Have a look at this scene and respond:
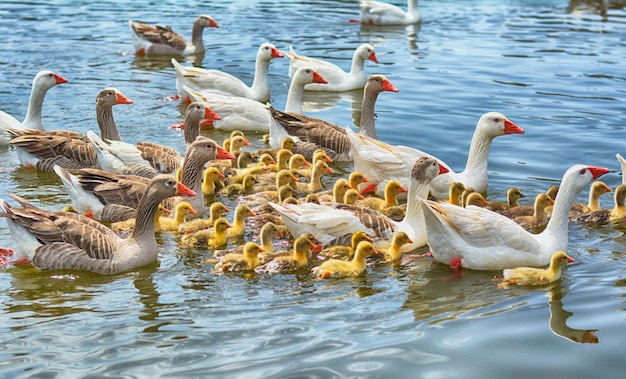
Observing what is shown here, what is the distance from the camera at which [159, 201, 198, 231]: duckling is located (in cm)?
1116

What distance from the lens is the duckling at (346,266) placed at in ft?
31.2

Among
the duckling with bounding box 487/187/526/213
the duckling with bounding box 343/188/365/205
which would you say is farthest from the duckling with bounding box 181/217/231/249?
the duckling with bounding box 487/187/526/213

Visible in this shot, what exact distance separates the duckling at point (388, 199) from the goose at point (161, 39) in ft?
36.2

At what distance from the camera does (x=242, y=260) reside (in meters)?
9.63

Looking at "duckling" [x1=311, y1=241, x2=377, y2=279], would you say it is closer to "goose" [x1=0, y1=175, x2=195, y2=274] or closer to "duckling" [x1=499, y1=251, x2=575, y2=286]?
"duckling" [x1=499, y1=251, x2=575, y2=286]

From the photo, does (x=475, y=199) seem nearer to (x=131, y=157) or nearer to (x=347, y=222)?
(x=347, y=222)

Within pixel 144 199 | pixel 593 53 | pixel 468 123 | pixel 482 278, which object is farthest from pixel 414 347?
pixel 593 53

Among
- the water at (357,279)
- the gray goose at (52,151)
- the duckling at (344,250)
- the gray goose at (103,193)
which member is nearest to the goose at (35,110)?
the water at (357,279)

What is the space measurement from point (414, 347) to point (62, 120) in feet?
33.9

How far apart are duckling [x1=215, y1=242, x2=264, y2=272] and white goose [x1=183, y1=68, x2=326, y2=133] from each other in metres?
6.67

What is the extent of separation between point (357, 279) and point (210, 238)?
189cm

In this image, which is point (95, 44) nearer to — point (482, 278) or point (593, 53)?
point (593, 53)

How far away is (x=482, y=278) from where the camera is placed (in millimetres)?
9711

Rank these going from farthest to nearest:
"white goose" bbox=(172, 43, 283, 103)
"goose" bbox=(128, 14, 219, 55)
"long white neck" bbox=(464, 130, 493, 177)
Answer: "goose" bbox=(128, 14, 219, 55) < "white goose" bbox=(172, 43, 283, 103) < "long white neck" bbox=(464, 130, 493, 177)
